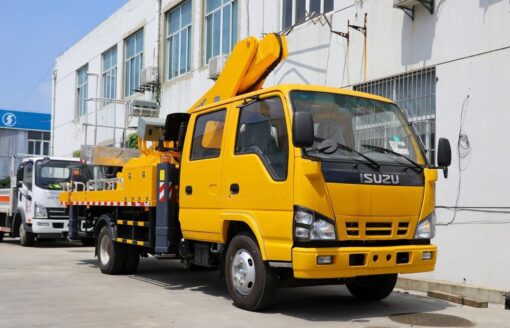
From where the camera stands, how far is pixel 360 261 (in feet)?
21.8

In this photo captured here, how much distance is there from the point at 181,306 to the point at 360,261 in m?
2.41

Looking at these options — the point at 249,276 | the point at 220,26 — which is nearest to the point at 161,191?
the point at 249,276

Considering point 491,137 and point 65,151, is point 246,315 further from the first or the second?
point 65,151

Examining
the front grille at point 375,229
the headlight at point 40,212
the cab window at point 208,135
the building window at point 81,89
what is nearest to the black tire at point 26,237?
the headlight at point 40,212

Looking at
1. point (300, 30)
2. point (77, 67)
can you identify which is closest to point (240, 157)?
point (300, 30)

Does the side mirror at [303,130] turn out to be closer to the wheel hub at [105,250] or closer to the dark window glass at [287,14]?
the wheel hub at [105,250]

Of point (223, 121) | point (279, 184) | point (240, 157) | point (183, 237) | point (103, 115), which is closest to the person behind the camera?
point (279, 184)

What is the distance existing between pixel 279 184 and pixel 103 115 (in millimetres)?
22098

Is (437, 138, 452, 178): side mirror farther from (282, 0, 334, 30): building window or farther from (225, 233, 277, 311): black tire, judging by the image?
(282, 0, 334, 30): building window

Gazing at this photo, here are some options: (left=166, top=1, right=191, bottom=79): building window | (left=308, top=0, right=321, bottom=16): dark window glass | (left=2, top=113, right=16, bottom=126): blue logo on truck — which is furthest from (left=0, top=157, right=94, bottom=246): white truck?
(left=2, top=113, right=16, bottom=126): blue logo on truck

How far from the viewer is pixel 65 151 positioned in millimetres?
32062

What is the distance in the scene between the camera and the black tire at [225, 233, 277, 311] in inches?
272

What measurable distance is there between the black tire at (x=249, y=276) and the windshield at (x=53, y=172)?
381 inches

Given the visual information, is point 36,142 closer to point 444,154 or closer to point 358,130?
point 358,130
